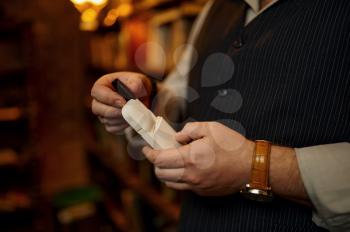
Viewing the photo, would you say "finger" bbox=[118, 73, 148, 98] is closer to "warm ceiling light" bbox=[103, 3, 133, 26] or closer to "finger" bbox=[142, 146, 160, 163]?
"finger" bbox=[142, 146, 160, 163]

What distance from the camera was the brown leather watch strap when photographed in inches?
27.5

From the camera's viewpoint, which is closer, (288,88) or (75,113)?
(288,88)

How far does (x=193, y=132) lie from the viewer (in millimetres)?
721

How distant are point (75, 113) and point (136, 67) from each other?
181cm

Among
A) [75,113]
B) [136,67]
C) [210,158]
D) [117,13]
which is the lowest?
[75,113]

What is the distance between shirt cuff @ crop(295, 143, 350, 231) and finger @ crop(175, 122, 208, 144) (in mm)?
194

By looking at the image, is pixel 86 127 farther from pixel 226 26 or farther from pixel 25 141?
pixel 226 26

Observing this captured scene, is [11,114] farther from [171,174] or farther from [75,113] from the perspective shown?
[171,174]

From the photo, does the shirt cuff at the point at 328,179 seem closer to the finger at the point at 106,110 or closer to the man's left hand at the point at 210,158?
the man's left hand at the point at 210,158

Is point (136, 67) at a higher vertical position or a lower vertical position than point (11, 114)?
higher

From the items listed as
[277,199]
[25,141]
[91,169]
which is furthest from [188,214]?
[91,169]

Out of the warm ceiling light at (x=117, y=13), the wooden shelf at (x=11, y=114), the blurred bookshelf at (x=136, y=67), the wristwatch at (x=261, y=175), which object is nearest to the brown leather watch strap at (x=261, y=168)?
the wristwatch at (x=261, y=175)

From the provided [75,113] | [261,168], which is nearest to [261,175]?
[261,168]

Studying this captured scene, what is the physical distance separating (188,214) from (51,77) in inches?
123
